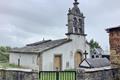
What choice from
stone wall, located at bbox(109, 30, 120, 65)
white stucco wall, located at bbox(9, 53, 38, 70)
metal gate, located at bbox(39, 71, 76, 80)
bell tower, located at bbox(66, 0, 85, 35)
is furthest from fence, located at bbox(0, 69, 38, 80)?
bell tower, located at bbox(66, 0, 85, 35)

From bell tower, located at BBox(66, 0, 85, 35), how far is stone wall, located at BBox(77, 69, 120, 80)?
1352 cm

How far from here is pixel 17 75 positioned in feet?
33.2

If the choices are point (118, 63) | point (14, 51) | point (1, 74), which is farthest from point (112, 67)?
point (14, 51)

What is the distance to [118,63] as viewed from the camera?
31.4 ft

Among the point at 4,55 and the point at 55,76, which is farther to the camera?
the point at 4,55

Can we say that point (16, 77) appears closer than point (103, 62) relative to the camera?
Yes

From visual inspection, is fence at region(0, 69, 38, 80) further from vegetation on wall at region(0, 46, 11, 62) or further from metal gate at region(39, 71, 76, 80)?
vegetation on wall at region(0, 46, 11, 62)

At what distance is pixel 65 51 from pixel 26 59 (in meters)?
4.22

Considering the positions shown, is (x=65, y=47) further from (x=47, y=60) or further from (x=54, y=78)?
(x=54, y=78)

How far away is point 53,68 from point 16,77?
11975mm

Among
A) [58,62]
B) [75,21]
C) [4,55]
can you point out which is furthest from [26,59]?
[4,55]

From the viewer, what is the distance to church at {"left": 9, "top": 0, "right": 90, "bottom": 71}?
2137cm

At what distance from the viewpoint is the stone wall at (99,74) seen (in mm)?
9148

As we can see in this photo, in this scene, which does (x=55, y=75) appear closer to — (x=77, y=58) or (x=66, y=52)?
(x=66, y=52)
